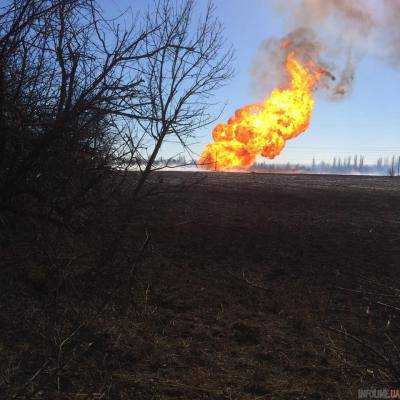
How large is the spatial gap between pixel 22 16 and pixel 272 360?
224 inches

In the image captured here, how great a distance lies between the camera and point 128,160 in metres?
8.10

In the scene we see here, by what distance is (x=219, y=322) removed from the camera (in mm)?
6367

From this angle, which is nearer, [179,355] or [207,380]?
[207,380]

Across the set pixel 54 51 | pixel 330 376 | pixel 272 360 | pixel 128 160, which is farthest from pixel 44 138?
pixel 330 376

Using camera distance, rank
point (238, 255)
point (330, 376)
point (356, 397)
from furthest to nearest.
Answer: point (238, 255), point (330, 376), point (356, 397)

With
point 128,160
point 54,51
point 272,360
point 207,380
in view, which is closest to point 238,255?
point 128,160

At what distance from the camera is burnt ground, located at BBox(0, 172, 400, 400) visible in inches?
180

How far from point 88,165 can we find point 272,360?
461cm

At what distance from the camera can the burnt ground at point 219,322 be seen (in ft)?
15.0

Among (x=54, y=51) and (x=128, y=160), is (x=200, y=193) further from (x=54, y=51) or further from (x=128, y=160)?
(x=54, y=51)

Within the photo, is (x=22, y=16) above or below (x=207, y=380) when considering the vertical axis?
above

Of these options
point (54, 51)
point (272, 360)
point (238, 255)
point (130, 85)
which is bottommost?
point (272, 360)

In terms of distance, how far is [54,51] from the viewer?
621cm

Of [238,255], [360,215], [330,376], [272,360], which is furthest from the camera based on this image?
[360,215]
